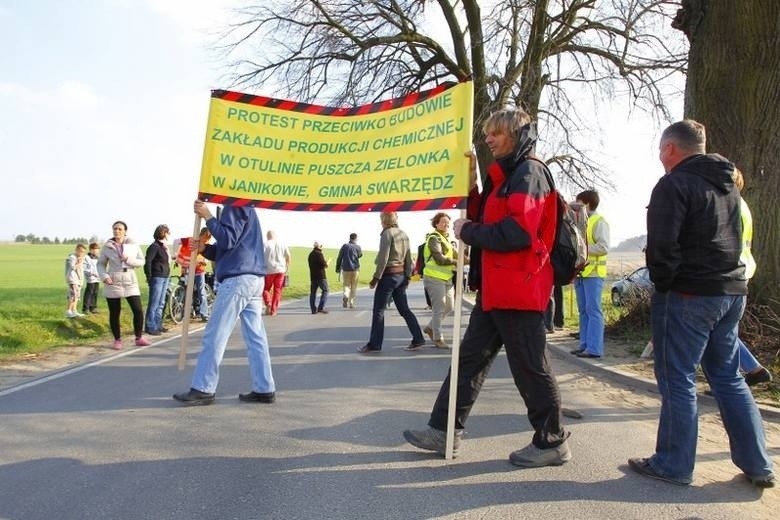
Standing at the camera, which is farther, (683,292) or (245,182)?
(245,182)

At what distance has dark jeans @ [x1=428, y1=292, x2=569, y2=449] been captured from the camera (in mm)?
3553

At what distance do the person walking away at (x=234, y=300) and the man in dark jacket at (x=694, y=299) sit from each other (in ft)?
10.3

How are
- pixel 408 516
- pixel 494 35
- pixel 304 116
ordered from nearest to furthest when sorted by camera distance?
1. pixel 408 516
2. pixel 304 116
3. pixel 494 35

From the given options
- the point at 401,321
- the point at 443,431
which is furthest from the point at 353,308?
the point at 443,431

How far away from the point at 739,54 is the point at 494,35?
8.76 m

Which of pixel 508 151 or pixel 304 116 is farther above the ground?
pixel 304 116

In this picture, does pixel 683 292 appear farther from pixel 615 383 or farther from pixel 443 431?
pixel 615 383

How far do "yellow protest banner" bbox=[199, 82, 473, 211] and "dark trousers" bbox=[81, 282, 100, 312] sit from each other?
11.5 metres

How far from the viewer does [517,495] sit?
130 inches

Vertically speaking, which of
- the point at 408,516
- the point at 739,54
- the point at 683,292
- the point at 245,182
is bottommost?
the point at 408,516

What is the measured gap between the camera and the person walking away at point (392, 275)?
8.48 metres

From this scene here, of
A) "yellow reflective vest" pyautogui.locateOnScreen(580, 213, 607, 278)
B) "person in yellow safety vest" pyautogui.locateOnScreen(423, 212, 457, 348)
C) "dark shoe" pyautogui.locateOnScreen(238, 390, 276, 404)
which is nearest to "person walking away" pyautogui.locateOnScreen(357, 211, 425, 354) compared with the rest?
"person in yellow safety vest" pyautogui.locateOnScreen(423, 212, 457, 348)

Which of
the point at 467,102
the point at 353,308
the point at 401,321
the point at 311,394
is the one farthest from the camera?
the point at 353,308

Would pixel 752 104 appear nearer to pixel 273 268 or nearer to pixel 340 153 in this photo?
pixel 340 153
